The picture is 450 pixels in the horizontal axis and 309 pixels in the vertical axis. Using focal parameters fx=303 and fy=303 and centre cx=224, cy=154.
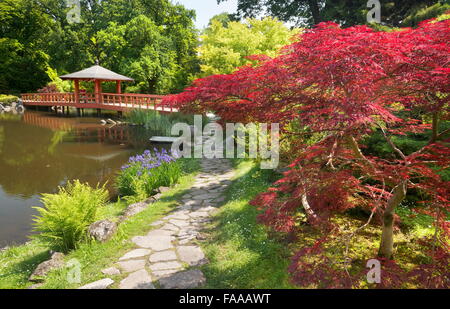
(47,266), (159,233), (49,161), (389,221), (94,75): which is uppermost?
(94,75)

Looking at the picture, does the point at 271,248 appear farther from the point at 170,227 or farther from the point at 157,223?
→ the point at 157,223

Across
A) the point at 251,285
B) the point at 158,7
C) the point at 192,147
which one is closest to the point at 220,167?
the point at 192,147

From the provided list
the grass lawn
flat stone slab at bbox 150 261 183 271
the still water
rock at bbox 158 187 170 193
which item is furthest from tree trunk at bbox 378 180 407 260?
the still water

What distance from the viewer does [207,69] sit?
11266 mm

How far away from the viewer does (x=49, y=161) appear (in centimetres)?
980

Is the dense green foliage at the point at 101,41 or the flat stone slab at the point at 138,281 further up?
A: the dense green foliage at the point at 101,41

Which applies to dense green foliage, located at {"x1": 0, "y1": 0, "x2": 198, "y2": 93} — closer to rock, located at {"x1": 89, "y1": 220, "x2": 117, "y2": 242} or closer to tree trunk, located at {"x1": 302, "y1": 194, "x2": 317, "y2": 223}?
rock, located at {"x1": 89, "y1": 220, "x2": 117, "y2": 242}

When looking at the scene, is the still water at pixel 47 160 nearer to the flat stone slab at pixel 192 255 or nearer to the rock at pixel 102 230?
the rock at pixel 102 230

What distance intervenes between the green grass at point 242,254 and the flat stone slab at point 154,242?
1.61 ft

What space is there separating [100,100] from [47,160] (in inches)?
487

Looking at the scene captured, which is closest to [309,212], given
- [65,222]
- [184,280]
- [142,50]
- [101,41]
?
[184,280]

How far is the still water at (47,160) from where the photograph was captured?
611cm

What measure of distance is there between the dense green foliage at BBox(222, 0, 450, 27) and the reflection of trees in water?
1389 cm

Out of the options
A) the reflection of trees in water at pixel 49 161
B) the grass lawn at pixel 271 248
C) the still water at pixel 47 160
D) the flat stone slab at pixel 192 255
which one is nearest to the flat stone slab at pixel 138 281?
the flat stone slab at pixel 192 255
